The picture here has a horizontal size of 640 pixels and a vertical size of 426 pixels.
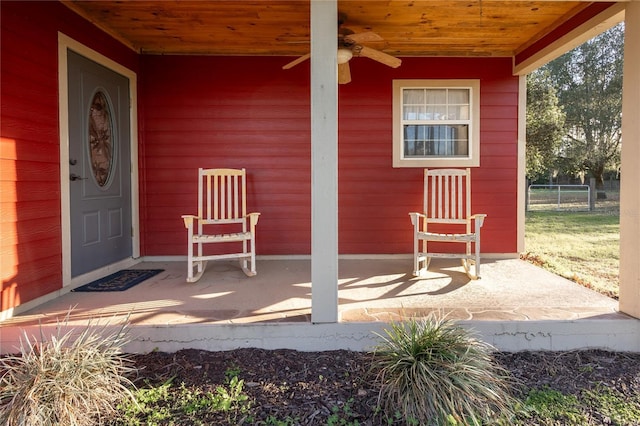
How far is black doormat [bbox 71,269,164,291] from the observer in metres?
3.55

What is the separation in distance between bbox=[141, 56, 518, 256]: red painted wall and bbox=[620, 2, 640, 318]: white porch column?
2.08 m

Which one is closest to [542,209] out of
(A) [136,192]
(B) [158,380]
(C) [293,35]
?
(C) [293,35]

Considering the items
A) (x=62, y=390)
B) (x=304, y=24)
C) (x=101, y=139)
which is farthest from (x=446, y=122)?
(x=62, y=390)

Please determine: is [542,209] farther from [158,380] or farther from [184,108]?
[158,380]

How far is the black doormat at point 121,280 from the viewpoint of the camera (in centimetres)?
355

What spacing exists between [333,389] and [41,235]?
2468 mm

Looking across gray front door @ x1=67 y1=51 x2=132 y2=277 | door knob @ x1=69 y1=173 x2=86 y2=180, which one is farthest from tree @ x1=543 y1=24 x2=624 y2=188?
door knob @ x1=69 y1=173 x2=86 y2=180

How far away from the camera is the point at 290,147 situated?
4777mm

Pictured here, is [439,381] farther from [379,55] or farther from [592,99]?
[592,99]

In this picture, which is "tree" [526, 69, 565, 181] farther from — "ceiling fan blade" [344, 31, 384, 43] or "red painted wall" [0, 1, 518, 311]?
"ceiling fan blade" [344, 31, 384, 43]

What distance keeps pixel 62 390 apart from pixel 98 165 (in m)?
2.64

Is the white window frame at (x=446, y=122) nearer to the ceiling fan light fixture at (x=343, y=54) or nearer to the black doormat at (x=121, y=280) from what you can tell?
the ceiling fan light fixture at (x=343, y=54)

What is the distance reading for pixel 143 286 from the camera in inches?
142

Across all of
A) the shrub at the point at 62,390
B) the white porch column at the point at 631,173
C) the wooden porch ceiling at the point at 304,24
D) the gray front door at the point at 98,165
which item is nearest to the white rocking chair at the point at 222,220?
the gray front door at the point at 98,165
